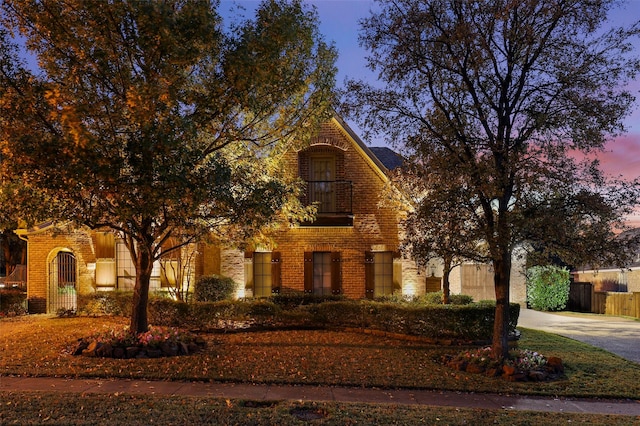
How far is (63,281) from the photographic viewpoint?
65.7 ft

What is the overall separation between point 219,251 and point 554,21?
12293 mm

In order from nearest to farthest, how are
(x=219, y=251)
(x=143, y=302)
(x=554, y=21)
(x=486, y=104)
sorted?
(x=554, y=21)
(x=486, y=104)
(x=143, y=302)
(x=219, y=251)

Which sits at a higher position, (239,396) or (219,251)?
(219,251)

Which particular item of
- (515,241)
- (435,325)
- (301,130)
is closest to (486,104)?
(515,241)

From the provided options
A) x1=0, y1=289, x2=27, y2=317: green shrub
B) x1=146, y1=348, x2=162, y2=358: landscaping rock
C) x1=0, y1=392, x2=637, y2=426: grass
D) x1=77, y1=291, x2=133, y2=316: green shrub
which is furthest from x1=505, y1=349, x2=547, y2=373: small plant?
x1=0, y1=289, x2=27, y2=317: green shrub

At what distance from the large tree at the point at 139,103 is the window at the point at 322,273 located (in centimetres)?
682

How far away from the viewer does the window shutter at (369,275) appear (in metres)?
18.7

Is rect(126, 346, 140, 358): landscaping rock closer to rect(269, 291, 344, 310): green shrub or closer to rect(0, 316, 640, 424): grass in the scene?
rect(0, 316, 640, 424): grass

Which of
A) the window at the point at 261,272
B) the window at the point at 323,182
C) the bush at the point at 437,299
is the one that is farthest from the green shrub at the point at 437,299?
the window at the point at 261,272

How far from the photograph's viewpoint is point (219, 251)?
18719 mm

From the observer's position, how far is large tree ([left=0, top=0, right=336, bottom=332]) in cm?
985

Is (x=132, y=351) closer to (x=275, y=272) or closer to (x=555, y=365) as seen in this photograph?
(x=275, y=272)

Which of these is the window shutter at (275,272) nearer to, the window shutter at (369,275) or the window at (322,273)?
the window at (322,273)

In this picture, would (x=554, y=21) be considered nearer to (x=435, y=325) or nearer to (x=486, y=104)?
(x=486, y=104)
